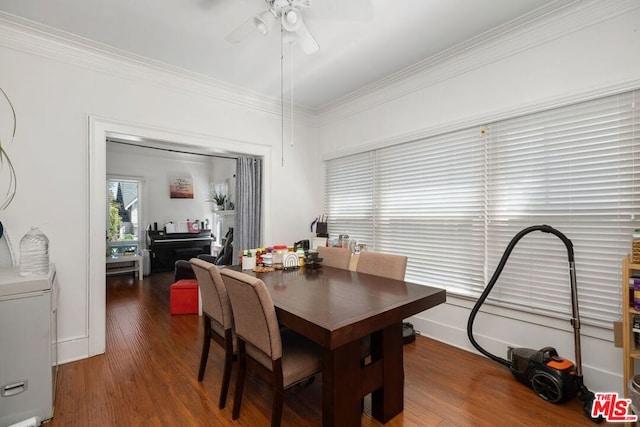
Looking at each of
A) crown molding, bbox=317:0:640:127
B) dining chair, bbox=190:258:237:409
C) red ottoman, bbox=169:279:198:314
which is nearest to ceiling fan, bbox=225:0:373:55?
crown molding, bbox=317:0:640:127

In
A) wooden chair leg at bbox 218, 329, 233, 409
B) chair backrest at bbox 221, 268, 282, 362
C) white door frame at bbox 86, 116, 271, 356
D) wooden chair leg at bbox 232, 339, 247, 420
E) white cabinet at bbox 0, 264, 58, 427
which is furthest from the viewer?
white door frame at bbox 86, 116, 271, 356

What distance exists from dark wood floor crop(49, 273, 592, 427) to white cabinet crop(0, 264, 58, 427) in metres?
0.19

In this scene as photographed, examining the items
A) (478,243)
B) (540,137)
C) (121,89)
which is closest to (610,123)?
(540,137)

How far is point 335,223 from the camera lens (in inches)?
165

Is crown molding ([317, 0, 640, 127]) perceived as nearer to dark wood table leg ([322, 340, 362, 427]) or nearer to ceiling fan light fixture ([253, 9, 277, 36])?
ceiling fan light fixture ([253, 9, 277, 36])

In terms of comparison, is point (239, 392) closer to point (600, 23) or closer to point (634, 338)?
point (634, 338)

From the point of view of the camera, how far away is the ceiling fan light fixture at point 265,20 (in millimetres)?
1860

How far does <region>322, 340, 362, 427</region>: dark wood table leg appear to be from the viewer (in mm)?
1449

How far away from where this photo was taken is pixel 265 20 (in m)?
1.88

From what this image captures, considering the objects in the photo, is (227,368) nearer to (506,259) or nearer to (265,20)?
(506,259)

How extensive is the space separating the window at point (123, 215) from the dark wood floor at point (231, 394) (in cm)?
352

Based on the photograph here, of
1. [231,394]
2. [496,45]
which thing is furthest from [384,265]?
[496,45]

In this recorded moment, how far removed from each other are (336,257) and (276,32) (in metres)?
2.10

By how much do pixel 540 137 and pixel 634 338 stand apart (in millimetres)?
1476
